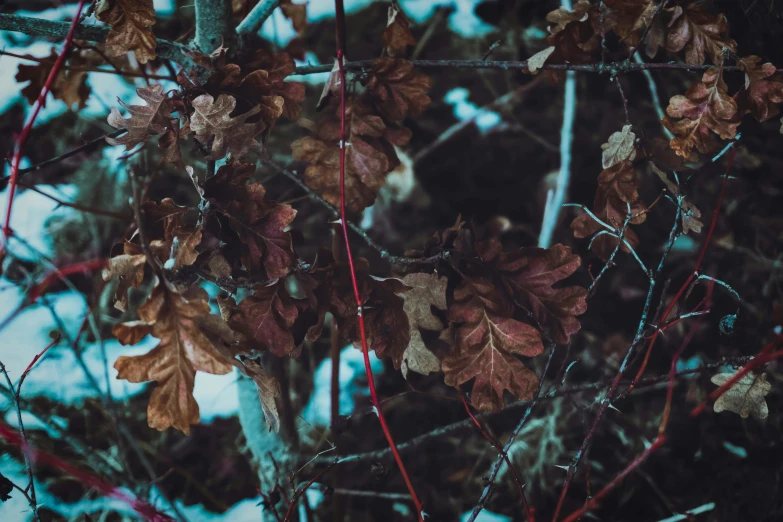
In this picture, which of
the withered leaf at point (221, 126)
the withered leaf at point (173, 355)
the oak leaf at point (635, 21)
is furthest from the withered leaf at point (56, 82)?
the oak leaf at point (635, 21)

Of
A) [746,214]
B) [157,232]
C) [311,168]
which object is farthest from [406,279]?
[746,214]

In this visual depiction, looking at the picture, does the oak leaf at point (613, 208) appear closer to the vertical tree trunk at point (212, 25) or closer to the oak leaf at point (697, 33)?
the oak leaf at point (697, 33)

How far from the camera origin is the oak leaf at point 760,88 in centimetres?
79

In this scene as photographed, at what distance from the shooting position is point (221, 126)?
75 centimetres

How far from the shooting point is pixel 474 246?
87cm

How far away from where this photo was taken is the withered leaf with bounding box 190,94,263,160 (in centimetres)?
74

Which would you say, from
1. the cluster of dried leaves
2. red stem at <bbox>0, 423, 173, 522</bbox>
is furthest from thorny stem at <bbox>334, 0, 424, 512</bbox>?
red stem at <bbox>0, 423, 173, 522</bbox>

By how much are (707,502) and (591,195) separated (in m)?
0.79

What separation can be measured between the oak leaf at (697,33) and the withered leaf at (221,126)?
715mm

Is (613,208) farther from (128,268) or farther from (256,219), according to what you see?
(128,268)

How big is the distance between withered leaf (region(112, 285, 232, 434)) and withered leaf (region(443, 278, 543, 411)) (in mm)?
384

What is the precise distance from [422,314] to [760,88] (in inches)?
25.5

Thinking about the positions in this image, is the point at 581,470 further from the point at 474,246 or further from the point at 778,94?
the point at 778,94

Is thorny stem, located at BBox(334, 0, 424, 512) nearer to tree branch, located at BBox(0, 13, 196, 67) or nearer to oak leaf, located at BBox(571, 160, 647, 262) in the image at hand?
tree branch, located at BBox(0, 13, 196, 67)
